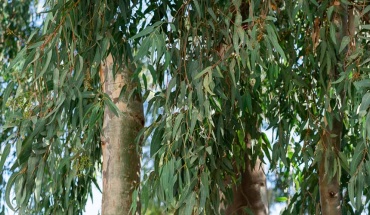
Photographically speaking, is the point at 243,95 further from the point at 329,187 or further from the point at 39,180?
the point at 39,180

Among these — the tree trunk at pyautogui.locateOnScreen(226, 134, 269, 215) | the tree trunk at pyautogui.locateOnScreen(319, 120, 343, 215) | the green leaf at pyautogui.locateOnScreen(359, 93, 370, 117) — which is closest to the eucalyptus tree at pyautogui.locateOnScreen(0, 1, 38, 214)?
the tree trunk at pyautogui.locateOnScreen(226, 134, 269, 215)

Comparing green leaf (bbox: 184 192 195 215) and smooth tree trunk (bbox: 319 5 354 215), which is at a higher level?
smooth tree trunk (bbox: 319 5 354 215)

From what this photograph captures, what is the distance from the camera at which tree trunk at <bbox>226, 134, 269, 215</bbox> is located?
11.6 ft

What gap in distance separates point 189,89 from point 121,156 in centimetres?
62

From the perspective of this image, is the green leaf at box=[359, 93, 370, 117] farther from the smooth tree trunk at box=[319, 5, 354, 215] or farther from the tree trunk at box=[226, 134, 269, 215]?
the tree trunk at box=[226, 134, 269, 215]

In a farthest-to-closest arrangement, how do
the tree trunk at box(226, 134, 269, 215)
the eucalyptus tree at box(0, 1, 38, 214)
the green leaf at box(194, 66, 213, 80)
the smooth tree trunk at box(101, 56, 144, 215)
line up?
the eucalyptus tree at box(0, 1, 38, 214) < the tree trunk at box(226, 134, 269, 215) < the smooth tree trunk at box(101, 56, 144, 215) < the green leaf at box(194, 66, 213, 80)

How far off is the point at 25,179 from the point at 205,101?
560 mm

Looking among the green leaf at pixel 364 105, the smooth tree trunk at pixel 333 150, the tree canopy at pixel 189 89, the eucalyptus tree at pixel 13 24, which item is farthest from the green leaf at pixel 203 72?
the eucalyptus tree at pixel 13 24

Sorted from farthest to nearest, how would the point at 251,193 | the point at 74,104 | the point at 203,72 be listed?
the point at 251,193 < the point at 74,104 < the point at 203,72

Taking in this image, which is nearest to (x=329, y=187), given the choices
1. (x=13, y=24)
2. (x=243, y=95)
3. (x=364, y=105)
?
(x=243, y=95)

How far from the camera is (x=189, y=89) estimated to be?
2447 mm

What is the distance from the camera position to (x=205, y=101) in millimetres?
2361

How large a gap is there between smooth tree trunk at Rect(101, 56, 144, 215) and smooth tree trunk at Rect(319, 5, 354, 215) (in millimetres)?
610

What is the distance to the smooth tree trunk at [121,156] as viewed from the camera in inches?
116
